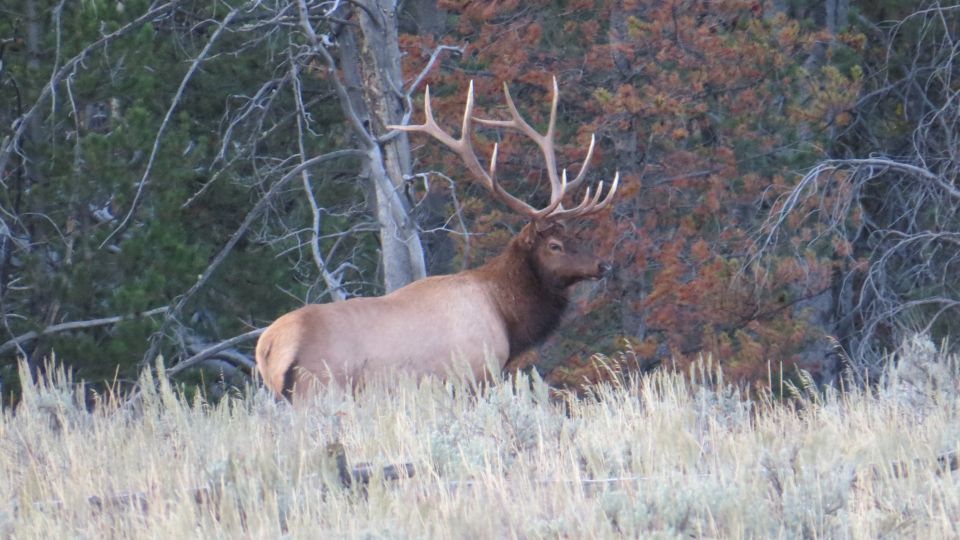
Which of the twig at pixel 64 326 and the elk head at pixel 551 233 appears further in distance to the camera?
the twig at pixel 64 326

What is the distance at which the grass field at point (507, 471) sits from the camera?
4324 mm

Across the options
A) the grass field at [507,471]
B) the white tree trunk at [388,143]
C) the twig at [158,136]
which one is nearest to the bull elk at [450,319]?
the white tree trunk at [388,143]

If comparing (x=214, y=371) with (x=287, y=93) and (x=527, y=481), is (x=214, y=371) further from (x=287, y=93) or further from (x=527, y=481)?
(x=527, y=481)

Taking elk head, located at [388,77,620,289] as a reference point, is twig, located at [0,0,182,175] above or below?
above

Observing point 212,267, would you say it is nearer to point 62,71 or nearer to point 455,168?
point 62,71

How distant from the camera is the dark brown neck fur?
10047 mm

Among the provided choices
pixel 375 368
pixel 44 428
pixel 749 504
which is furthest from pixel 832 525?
pixel 375 368

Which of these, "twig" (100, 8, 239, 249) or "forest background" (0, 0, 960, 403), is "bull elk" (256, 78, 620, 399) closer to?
"forest background" (0, 0, 960, 403)

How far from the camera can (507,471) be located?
17.2 feet

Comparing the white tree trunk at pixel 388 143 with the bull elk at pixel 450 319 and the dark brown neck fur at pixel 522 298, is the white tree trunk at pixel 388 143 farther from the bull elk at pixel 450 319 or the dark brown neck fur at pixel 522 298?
the dark brown neck fur at pixel 522 298

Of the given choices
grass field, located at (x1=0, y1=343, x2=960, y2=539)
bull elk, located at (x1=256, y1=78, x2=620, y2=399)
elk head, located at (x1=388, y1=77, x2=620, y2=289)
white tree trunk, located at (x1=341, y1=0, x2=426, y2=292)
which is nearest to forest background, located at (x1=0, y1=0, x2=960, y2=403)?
white tree trunk, located at (x1=341, y1=0, x2=426, y2=292)

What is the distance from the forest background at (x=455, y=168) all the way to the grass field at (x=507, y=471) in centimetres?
503

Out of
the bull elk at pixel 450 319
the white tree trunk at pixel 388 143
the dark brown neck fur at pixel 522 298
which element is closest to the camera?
the bull elk at pixel 450 319

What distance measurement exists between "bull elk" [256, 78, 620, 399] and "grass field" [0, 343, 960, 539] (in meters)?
1.56
